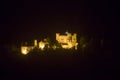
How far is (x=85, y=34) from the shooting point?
9812 mm

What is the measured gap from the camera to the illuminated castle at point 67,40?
32.9ft

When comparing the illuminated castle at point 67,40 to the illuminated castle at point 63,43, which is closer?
the illuminated castle at point 63,43

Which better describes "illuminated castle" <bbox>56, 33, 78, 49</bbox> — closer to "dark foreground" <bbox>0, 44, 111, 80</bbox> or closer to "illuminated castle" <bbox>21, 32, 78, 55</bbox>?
"illuminated castle" <bbox>21, 32, 78, 55</bbox>

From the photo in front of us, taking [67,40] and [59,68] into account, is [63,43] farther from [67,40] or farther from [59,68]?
[59,68]

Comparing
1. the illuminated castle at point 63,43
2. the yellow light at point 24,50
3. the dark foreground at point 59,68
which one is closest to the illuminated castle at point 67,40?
the illuminated castle at point 63,43

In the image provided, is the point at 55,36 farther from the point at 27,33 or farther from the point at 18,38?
the point at 18,38

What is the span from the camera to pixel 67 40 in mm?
10578

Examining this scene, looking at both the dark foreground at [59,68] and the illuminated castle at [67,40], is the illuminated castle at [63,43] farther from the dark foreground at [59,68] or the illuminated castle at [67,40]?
the dark foreground at [59,68]

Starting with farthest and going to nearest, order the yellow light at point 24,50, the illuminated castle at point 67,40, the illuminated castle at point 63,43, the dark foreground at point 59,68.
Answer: the illuminated castle at point 67,40 → the illuminated castle at point 63,43 → the yellow light at point 24,50 → the dark foreground at point 59,68

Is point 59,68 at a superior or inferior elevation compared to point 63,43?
inferior

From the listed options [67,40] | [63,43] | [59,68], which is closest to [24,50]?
[63,43]

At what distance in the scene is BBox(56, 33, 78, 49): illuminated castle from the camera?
10039mm

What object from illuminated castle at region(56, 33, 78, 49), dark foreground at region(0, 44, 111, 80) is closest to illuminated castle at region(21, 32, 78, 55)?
illuminated castle at region(56, 33, 78, 49)

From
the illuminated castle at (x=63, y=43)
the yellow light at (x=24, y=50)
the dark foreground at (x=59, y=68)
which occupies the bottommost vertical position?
the dark foreground at (x=59, y=68)
